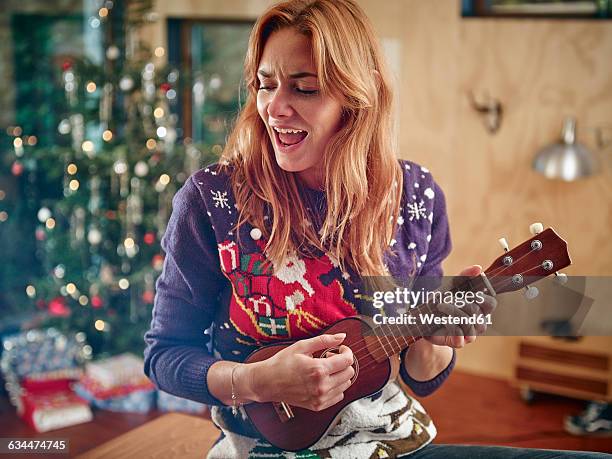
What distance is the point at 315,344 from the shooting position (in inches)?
40.7

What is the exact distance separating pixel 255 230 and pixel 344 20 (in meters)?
0.32

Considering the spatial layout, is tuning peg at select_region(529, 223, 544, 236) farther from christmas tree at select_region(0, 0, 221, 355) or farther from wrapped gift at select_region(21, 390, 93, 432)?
wrapped gift at select_region(21, 390, 93, 432)

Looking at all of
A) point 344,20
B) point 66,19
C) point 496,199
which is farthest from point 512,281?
point 66,19

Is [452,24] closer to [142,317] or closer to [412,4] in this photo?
[412,4]

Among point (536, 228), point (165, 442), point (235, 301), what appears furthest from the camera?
point (165, 442)

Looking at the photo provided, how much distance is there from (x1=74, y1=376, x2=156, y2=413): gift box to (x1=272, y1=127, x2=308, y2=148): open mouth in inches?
62.9

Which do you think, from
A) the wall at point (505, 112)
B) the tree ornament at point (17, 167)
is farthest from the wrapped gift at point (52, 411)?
the wall at point (505, 112)

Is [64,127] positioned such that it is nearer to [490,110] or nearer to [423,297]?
[490,110]

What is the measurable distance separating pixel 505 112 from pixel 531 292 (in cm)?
156

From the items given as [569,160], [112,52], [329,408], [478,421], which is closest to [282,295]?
[329,408]

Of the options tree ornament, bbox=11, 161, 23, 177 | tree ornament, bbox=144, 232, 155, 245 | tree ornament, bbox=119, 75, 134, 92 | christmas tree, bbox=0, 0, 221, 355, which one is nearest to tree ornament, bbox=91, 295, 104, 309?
christmas tree, bbox=0, 0, 221, 355

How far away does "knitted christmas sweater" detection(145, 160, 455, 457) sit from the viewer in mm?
1104

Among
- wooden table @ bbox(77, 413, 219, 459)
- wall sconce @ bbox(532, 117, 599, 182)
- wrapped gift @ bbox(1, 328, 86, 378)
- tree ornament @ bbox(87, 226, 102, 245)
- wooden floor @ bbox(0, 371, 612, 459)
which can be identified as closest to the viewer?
wooden table @ bbox(77, 413, 219, 459)

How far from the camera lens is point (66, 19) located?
282 cm
